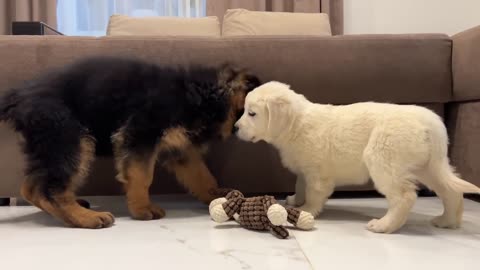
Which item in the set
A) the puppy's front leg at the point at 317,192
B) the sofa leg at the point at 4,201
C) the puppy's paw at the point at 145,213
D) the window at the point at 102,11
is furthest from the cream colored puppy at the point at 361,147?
the window at the point at 102,11

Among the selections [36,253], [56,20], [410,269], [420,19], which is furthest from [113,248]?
[420,19]

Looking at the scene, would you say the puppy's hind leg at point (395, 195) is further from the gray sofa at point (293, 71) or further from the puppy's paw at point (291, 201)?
the gray sofa at point (293, 71)

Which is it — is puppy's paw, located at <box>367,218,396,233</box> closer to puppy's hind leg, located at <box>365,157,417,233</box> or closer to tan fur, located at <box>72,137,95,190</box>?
→ puppy's hind leg, located at <box>365,157,417,233</box>

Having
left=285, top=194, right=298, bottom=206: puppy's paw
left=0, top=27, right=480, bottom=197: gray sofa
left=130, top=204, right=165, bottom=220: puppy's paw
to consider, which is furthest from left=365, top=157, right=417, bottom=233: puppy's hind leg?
left=130, top=204, right=165, bottom=220: puppy's paw

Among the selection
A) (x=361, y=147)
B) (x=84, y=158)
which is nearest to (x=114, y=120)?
(x=84, y=158)

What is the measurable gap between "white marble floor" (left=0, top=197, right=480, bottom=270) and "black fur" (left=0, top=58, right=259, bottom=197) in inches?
9.8

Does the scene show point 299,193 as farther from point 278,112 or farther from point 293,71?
point 293,71

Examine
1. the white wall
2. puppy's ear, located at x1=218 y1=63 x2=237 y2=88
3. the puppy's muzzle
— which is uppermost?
the white wall

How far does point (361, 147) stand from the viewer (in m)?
1.74

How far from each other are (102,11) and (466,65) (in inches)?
128

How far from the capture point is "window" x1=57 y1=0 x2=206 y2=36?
14.3ft

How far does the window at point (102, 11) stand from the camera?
14.3ft

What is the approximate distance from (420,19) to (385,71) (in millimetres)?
2670

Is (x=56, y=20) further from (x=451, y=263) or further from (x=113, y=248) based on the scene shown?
(x=451, y=263)
